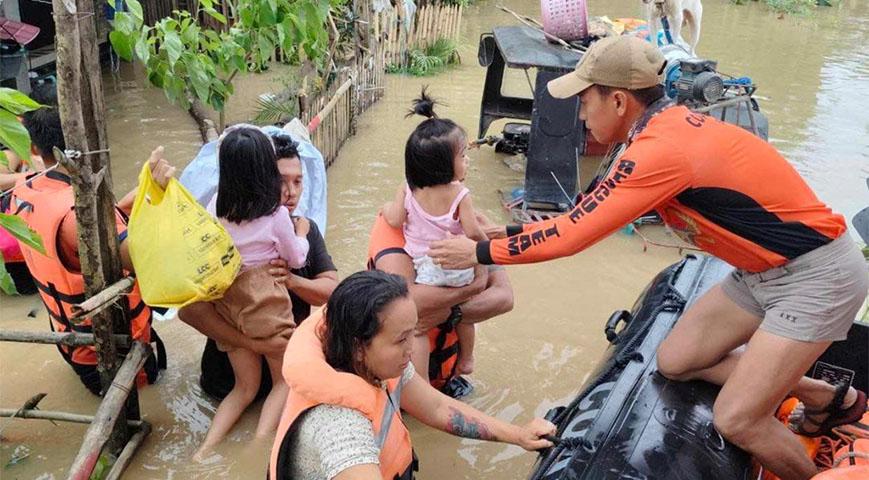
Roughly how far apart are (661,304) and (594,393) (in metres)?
0.87

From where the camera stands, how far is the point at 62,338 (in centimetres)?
328

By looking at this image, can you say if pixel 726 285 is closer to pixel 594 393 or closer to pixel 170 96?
pixel 594 393

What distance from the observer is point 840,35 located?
1662 centimetres

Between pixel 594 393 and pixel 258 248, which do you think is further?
pixel 258 248

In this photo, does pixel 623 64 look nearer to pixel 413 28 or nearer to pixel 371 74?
pixel 371 74

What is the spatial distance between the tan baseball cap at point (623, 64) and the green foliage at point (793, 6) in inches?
765

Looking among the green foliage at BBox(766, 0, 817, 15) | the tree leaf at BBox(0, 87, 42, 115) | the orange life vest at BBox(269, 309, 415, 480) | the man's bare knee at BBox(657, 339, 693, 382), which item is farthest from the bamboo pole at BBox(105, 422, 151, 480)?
the green foliage at BBox(766, 0, 817, 15)

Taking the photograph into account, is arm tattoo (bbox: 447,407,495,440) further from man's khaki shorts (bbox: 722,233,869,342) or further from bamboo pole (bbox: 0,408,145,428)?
bamboo pole (bbox: 0,408,145,428)

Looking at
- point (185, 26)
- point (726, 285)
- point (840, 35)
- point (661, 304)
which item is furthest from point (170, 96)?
point (840, 35)

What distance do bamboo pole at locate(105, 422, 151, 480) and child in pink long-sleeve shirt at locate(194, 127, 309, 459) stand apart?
280 millimetres

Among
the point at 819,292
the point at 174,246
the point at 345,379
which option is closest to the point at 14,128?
the point at 174,246

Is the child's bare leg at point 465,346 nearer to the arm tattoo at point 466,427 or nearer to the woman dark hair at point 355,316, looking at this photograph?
the arm tattoo at point 466,427

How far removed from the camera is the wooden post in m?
2.71

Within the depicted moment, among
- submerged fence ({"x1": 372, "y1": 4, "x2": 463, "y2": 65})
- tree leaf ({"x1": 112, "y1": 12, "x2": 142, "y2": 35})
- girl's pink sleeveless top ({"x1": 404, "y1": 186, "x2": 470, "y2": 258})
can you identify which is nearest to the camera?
girl's pink sleeveless top ({"x1": 404, "y1": 186, "x2": 470, "y2": 258})
